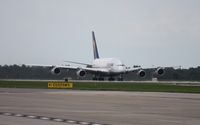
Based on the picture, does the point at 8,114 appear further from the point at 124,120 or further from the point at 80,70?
the point at 80,70

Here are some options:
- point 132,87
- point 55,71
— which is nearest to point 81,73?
point 55,71

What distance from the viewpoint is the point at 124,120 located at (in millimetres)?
19516

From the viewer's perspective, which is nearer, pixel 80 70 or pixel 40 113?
pixel 40 113

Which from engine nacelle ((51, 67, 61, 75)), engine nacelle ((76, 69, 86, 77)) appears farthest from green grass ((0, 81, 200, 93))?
engine nacelle ((76, 69, 86, 77))

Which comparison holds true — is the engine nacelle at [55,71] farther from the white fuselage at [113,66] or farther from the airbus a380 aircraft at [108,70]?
the white fuselage at [113,66]

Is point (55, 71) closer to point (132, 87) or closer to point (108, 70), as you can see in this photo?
point (108, 70)

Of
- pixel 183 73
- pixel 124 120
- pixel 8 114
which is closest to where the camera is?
pixel 124 120

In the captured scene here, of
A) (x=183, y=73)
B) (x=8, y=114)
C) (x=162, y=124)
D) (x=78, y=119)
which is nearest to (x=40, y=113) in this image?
(x=8, y=114)

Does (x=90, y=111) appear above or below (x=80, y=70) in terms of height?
below

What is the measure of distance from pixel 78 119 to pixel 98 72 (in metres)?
80.6

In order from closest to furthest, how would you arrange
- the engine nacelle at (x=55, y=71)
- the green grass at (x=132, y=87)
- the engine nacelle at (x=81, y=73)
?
the green grass at (x=132, y=87)
the engine nacelle at (x=55, y=71)
the engine nacelle at (x=81, y=73)

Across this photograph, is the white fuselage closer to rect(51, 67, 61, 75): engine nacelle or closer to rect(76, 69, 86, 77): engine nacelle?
rect(76, 69, 86, 77): engine nacelle

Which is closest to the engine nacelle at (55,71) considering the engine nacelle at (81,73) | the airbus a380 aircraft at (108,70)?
the airbus a380 aircraft at (108,70)

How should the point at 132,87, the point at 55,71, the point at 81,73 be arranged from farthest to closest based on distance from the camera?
the point at 81,73 → the point at 55,71 → the point at 132,87
